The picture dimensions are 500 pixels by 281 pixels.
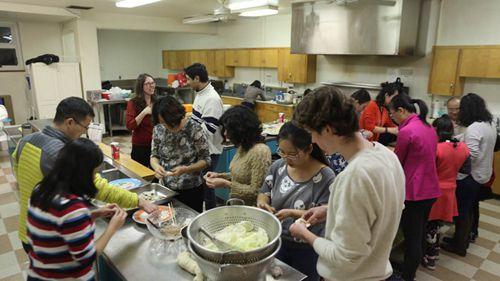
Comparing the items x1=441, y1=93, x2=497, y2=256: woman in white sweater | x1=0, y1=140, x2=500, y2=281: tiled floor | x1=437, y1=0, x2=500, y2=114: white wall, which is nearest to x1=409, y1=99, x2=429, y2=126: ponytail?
x1=441, y1=93, x2=497, y2=256: woman in white sweater

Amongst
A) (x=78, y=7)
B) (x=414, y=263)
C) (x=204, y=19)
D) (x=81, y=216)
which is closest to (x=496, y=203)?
(x=414, y=263)

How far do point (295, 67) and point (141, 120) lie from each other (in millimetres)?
4131

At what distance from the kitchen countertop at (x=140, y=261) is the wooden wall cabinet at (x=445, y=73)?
430 centimetres

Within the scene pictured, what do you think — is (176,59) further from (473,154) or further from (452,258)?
(452,258)

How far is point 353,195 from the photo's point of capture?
0.99 meters

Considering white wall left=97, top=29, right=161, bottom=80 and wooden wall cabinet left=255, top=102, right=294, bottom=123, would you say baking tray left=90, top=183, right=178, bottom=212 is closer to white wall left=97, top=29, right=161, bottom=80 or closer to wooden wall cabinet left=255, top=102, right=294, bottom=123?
wooden wall cabinet left=255, top=102, right=294, bottom=123

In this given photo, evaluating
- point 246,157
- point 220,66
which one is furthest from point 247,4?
point 220,66

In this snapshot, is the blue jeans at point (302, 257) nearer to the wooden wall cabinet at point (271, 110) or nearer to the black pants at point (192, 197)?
the black pants at point (192, 197)

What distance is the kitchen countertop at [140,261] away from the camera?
1364mm

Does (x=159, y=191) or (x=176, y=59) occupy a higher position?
(x=176, y=59)

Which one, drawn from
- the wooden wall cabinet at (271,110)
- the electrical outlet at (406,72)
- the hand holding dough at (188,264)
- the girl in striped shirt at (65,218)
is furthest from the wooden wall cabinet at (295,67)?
the girl in striped shirt at (65,218)

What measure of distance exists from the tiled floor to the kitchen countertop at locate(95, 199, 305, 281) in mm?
1667

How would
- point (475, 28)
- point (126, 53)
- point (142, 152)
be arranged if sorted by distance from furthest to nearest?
point (126, 53) → point (475, 28) → point (142, 152)

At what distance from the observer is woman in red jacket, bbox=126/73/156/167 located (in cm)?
318
